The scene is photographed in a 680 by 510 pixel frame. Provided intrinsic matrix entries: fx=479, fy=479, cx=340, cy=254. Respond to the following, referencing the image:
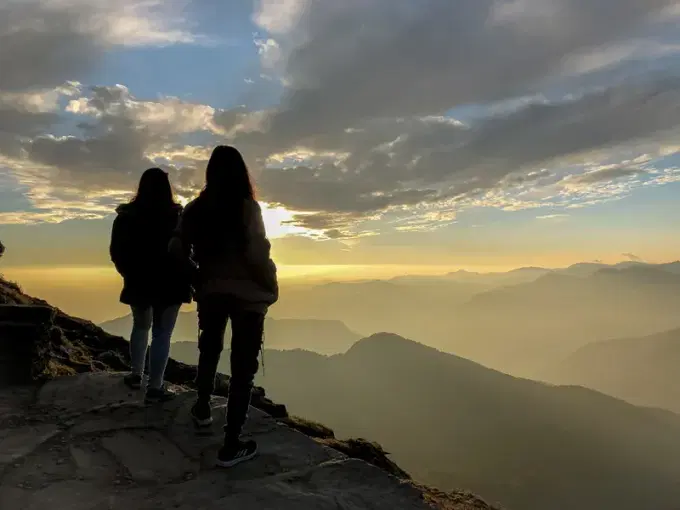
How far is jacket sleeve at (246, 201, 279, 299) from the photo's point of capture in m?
4.58

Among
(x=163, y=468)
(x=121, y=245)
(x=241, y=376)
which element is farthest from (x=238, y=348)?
(x=121, y=245)

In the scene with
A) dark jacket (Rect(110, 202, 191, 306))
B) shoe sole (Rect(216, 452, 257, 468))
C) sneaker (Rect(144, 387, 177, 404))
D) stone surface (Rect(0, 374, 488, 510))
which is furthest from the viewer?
sneaker (Rect(144, 387, 177, 404))

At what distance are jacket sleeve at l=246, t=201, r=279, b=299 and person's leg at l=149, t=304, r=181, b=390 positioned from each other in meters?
1.83

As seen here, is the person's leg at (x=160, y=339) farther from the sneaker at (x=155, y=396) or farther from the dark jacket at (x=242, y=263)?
the dark jacket at (x=242, y=263)

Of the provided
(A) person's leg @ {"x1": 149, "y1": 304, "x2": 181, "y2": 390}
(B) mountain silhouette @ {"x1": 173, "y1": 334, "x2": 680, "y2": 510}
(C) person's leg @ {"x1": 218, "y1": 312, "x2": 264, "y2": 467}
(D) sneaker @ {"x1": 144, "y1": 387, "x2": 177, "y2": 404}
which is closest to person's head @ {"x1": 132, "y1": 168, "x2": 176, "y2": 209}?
(A) person's leg @ {"x1": 149, "y1": 304, "x2": 181, "y2": 390}

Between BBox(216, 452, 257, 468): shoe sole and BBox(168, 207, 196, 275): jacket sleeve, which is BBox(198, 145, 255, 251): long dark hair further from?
BBox(216, 452, 257, 468): shoe sole

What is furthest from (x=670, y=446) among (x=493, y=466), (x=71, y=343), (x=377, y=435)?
(x=71, y=343)

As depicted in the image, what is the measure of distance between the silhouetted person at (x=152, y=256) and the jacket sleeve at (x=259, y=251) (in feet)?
5.36

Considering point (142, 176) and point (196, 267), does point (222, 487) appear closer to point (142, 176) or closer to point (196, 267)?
point (196, 267)

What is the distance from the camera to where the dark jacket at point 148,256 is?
5805 mm

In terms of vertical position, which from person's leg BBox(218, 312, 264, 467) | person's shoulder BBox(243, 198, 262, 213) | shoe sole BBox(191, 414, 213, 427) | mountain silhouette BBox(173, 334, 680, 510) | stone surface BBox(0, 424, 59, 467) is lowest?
mountain silhouette BBox(173, 334, 680, 510)

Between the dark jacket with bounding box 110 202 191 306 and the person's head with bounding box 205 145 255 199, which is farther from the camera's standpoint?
the dark jacket with bounding box 110 202 191 306

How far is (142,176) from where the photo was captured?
587 centimetres

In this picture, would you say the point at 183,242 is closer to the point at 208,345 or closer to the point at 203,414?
the point at 208,345
